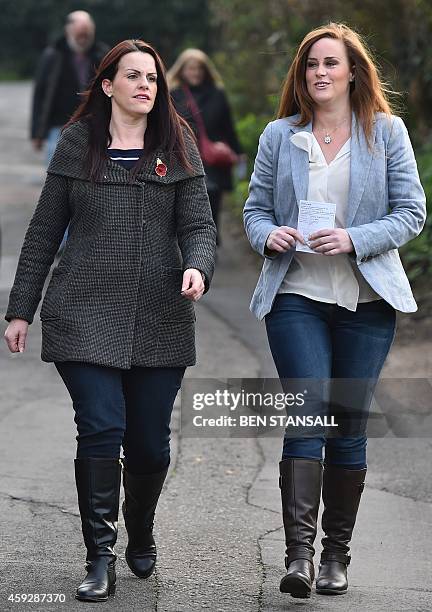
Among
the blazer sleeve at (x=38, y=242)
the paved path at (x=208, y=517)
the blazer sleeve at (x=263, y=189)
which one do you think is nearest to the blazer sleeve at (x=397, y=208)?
the blazer sleeve at (x=263, y=189)

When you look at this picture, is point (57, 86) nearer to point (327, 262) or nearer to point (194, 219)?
point (194, 219)

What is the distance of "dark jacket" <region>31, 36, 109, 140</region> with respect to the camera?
12219 millimetres

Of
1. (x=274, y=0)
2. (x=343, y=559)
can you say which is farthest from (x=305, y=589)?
(x=274, y=0)

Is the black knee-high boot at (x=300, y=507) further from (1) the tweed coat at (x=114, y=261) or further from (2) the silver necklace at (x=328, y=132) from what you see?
(2) the silver necklace at (x=328, y=132)

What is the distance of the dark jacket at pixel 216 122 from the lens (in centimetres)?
1150

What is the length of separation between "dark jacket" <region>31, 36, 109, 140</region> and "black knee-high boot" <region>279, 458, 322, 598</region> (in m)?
8.00

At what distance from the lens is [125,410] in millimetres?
4695

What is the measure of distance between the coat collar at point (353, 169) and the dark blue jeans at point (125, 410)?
755mm

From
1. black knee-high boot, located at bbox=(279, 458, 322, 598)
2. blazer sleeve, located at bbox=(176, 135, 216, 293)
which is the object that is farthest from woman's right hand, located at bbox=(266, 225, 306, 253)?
black knee-high boot, located at bbox=(279, 458, 322, 598)

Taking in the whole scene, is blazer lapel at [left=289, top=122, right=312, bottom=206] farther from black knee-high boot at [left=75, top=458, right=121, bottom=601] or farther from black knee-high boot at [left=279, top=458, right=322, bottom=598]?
black knee-high boot at [left=75, top=458, right=121, bottom=601]

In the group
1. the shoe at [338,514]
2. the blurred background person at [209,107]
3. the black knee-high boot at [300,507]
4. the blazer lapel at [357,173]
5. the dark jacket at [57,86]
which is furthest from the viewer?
the dark jacket at [57,86]

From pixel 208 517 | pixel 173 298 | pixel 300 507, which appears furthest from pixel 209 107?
pixel 300 507

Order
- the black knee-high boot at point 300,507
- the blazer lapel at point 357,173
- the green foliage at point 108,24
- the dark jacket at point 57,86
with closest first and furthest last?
the black knee-high boot at point 300,507 < the blazer lapel at point 357,173 < the dark jacket at point 57,86 < the green foliage at point 108,24

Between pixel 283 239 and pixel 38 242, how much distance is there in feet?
2.76
